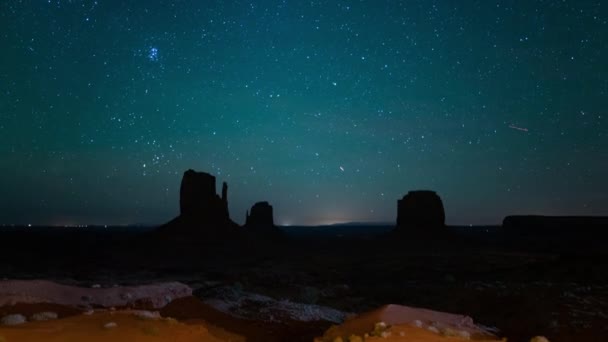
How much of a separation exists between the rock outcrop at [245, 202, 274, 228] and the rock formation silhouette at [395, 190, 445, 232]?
4529 centimetres

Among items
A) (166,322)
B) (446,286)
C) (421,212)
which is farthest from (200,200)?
(166,322)

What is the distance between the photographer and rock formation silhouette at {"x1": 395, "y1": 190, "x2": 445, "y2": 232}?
373ft

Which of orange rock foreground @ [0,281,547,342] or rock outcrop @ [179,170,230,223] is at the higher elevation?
rock outcrop @ [179,170,230,223]

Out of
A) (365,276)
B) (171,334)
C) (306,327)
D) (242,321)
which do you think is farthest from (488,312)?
(365,276)

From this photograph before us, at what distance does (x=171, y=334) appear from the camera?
9820 millimetres

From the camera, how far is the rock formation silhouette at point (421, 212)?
114m

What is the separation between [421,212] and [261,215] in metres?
53.8

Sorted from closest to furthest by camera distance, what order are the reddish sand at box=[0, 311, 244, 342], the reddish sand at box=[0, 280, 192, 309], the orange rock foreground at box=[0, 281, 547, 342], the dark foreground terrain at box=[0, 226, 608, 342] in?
the reddish sand at box=[0, 311, 244, 342], the orange rock foreground at box=[0, 281, 547, 342], the reddish sand at box=[0, 280, 192, 309], the dark foreground terrain at box=[0, 226, 608, 342]

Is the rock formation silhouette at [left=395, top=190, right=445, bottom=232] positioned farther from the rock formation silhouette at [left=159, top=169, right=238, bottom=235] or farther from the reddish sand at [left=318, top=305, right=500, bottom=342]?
the reddish sand at [left=318, top=305, right=500, bottom=342]

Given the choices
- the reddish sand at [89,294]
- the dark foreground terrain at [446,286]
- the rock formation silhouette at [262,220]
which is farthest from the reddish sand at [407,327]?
the rock formation silhouette at [262,220]

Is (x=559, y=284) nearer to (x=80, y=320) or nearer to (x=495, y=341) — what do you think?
(x=495, y=341)

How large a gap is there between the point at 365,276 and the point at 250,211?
315 ft

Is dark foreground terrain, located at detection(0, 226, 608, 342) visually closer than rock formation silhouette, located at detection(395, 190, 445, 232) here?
Yes

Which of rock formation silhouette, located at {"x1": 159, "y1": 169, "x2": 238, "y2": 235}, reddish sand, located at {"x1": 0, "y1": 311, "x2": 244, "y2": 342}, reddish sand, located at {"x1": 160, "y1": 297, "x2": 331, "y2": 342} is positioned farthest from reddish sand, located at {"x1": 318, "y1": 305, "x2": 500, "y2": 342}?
rock formation silhouette, located at {"x1": 159, "y1": 169, "x2": 238, "y2": 235}
